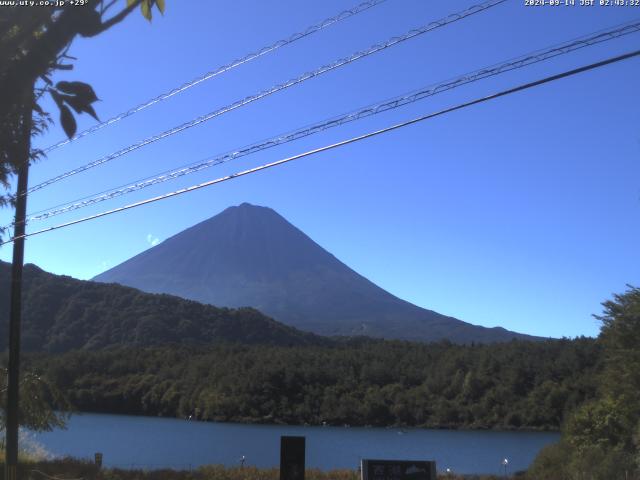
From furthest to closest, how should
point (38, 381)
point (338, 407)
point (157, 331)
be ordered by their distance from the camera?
point (157, 331) → point (338, 407) → point (38, 381)

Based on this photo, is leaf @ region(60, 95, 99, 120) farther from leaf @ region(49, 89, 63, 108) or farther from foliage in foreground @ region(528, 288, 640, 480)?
foliage in foreground @ region(528, 288, 640, 480)

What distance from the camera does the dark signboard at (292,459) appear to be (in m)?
11.9

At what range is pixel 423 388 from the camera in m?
89.7

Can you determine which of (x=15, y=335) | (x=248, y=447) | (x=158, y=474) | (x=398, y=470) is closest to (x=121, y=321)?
(x=248, y=447)

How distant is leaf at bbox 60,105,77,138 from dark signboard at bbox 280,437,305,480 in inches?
354

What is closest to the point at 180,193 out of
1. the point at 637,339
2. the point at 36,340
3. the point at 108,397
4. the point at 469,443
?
the point at 637,339

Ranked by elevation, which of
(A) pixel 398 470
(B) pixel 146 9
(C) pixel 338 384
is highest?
(B) pixel 146 9

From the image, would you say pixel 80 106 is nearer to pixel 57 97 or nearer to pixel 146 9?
pixel 57 97

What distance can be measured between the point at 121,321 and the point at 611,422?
9517 cm

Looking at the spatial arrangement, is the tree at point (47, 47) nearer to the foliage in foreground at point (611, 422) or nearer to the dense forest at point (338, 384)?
the foliage in foreground at point (611, 422)

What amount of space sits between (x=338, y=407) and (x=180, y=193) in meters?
77.1

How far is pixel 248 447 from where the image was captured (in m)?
50.2

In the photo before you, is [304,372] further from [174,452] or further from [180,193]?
[180,193]

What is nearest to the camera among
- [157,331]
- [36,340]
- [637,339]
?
[637,339]
